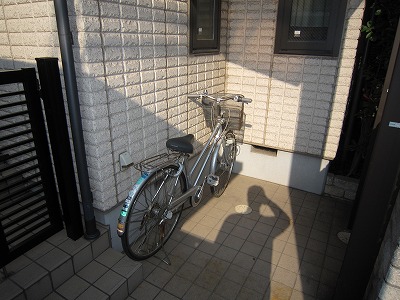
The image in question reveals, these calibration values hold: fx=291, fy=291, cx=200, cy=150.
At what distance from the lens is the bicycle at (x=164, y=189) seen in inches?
106

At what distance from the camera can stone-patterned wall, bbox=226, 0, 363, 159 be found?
398 centimetres

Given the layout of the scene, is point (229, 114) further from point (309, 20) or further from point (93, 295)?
point (93, 295)

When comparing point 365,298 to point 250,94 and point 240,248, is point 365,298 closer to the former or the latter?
point 240,248

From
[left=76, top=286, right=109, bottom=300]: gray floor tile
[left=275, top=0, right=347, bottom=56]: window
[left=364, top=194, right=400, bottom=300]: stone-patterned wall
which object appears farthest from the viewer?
[left=275, top=0, right=347, bottom=56]: window

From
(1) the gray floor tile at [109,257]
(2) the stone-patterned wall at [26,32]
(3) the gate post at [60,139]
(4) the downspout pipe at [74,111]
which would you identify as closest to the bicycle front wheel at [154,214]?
(1) the gray floor tile at [109,257]

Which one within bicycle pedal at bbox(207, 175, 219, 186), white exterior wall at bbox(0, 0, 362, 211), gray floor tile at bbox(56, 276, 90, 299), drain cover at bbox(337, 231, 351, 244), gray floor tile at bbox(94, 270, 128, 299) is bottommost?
drain cover at bbox(337, 231, 351, 244)

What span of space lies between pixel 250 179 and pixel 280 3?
8.82 feet

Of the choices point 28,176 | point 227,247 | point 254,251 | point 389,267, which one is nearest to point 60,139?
point 28,176

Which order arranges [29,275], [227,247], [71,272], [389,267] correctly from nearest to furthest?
[389,267], [29,275], [71,272], [227,247]

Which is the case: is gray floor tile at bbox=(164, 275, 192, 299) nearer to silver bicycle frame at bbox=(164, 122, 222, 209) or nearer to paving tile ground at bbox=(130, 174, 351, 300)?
paving tile ground at bbox=(130, 174, 351, 300)

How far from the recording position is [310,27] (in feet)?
12.9

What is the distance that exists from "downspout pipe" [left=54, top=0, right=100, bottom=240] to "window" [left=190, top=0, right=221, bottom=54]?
1763 mm

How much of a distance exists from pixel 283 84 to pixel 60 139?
3.17m

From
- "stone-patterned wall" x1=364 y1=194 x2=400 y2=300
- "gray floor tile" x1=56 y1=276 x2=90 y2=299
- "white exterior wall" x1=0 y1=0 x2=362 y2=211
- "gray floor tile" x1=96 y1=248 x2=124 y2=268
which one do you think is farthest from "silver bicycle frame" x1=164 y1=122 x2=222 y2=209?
"stone-patterned wall" x1=364 y1=194 x2=400 y2=300
